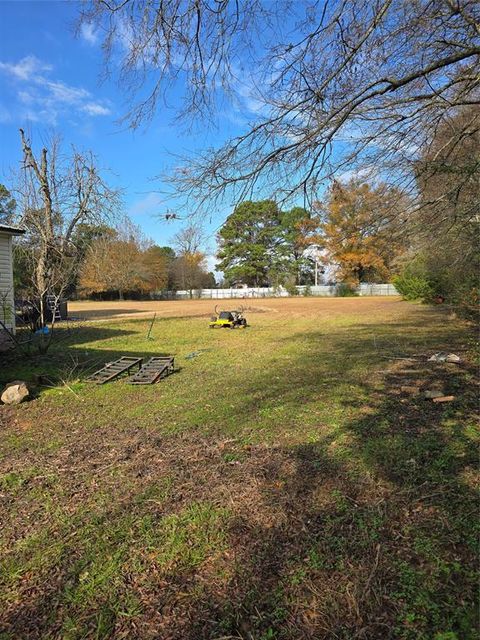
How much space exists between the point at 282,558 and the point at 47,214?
1148 centimetres

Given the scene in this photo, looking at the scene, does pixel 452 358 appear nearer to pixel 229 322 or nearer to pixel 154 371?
pixel 154 371

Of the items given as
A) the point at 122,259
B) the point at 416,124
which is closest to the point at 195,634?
the point at 416,124

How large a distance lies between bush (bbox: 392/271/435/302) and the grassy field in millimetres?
25900

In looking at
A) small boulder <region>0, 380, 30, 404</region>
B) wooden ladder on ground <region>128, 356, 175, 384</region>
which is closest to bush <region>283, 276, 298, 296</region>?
wooden ladder on ground <region>128, 356, 175, 384</region>

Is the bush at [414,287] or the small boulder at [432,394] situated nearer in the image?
the small boulder at [432,394]

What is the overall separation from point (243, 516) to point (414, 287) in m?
33.2

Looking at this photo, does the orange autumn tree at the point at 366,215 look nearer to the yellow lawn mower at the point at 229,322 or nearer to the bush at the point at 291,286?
the yellow lawn mower at the point at 229,322

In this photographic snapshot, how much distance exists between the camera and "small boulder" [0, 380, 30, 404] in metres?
6.23

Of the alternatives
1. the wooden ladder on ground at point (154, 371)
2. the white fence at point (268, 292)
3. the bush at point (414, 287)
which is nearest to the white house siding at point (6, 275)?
the wooden ladder on ground at point (154, 371)

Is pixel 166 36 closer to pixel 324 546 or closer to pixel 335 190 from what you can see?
pixel 335 190

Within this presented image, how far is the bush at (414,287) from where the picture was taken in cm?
3008

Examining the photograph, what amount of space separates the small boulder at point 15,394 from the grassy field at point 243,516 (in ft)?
0.91

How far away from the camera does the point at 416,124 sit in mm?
5074

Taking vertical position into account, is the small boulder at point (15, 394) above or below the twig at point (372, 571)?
below
